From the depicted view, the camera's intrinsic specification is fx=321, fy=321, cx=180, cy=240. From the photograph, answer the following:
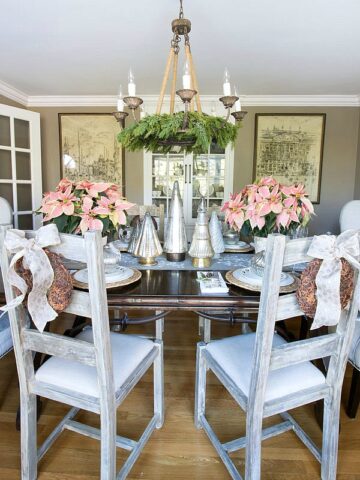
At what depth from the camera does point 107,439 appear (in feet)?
3.46

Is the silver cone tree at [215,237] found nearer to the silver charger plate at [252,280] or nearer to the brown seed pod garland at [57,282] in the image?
the silver charger plate at [252,280]

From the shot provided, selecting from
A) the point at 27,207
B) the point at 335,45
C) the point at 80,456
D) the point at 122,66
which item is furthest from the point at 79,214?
Answer: the point at 27,207

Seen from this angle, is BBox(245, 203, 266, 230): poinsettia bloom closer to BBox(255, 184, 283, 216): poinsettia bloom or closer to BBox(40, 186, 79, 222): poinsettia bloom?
BBox(255, 184, 283, 216): poinsettia bloom

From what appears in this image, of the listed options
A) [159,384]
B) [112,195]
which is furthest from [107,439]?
[112,195]

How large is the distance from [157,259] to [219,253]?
1.34 ft

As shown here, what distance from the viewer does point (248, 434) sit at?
3.47 feet

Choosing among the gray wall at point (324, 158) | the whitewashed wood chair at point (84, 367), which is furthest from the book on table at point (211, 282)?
the gray wall at point (324, 158)

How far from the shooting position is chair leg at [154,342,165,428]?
1.42 metres

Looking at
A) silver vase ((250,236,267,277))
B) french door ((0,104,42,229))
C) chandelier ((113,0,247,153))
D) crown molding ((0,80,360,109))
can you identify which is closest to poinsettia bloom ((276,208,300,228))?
silver vase ((250,236,267,277))

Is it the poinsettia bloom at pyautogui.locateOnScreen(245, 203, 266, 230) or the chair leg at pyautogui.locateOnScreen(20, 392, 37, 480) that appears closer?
the chair leg at pyautogui.locateOnScreen(20, 392, 37, 480)

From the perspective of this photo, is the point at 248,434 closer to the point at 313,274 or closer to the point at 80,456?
the point at 313,274

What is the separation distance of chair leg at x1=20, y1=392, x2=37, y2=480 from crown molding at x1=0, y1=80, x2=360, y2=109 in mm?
3231

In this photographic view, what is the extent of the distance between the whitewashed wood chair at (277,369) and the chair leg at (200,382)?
41mm

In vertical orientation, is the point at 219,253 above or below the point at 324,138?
below
